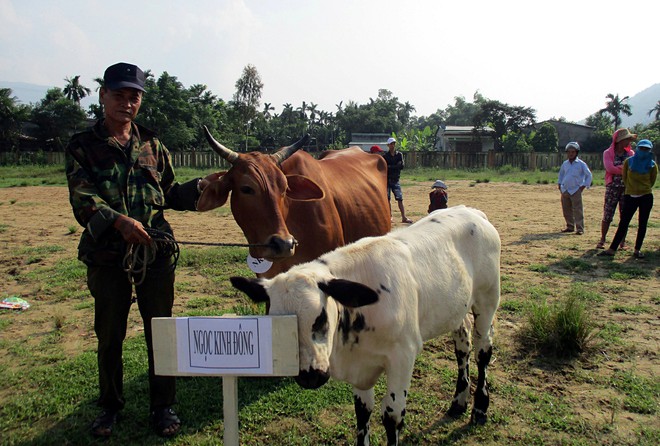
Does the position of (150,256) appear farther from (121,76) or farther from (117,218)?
(121,76)

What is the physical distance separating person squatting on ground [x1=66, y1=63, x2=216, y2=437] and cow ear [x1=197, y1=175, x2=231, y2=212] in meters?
0.33

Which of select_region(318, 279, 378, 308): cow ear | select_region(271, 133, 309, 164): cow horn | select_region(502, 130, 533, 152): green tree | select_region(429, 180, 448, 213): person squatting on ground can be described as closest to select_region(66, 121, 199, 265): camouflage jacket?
select_region(271, 133, 309, 164): cow horn

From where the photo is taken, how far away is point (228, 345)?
245cm

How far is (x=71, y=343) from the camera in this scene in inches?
213

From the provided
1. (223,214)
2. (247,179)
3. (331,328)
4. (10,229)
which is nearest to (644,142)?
(247,179)

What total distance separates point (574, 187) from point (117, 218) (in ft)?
34.8

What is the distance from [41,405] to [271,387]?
1.93 meters

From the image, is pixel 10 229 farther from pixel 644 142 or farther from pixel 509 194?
pixel 509 194

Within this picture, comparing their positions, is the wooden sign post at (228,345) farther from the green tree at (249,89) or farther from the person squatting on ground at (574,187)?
the green tree at (249,89)

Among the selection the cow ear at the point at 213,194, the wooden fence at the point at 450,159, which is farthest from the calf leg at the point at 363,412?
the wooden fence at the point at 450,159

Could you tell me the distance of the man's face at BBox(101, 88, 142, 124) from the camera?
139 inches

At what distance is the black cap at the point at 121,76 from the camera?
137 inches

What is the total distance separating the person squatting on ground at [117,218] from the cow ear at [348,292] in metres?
1.44

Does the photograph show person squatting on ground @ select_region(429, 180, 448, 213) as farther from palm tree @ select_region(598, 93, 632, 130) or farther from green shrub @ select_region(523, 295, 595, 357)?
palm tree @ select_region(598, 93, 632, 130)
